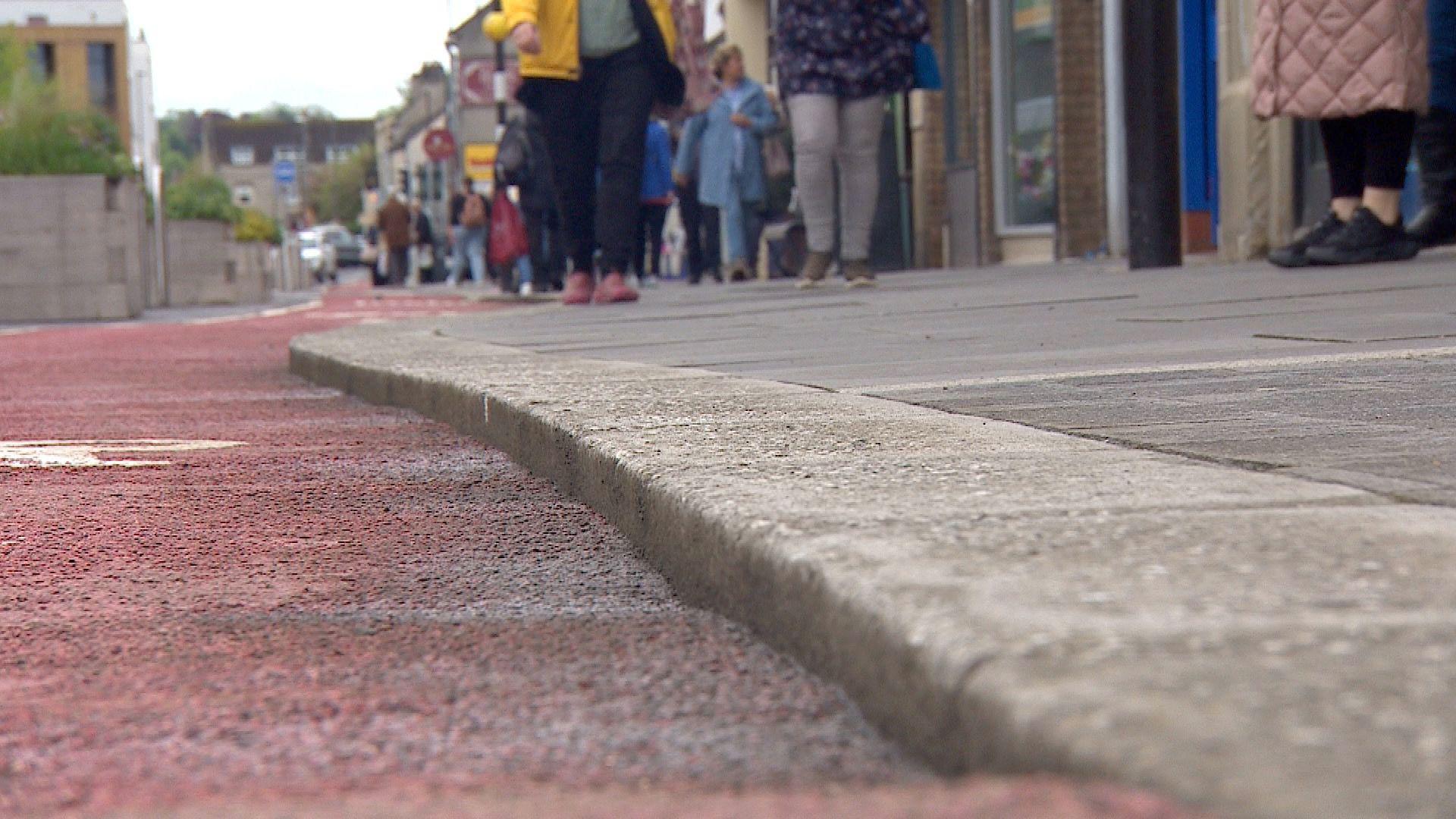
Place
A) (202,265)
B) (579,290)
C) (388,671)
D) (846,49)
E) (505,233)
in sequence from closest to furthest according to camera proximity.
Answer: (388,671)
(846,49)
(579,290)
(505,233)
(202,265)

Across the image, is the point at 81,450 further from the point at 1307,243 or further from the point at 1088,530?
the point at 1307,243

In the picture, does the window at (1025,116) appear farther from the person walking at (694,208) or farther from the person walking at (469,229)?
the person walking at (469,229)

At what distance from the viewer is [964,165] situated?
58.0 ft

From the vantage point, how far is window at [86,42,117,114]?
6328 cm

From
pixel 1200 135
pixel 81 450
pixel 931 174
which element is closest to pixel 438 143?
pixel 931 174

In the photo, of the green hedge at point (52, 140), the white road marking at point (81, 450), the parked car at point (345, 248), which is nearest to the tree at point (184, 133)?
the parked car at point (345, 248)

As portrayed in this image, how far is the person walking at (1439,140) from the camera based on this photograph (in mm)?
8070

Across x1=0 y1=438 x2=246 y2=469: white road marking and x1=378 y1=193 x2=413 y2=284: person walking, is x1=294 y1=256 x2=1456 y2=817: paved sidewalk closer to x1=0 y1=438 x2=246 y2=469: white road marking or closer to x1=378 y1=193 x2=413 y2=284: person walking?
x1=0 y1=438 x2=246 y2=469: white road marking

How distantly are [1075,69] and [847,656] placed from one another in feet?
47.4

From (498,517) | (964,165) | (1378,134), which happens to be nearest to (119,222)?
(964,165)

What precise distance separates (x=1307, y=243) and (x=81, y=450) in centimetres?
552

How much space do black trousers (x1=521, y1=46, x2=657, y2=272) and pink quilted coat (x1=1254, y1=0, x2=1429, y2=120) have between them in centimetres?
273

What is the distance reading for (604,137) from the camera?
940cm

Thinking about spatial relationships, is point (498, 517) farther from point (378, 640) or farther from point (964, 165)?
point (964, 165)
